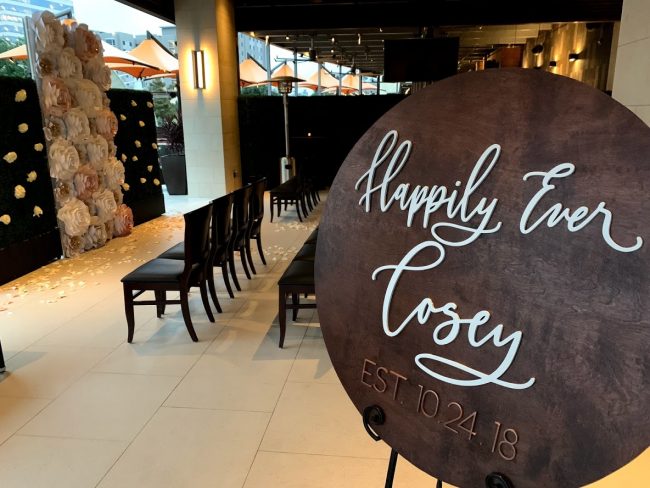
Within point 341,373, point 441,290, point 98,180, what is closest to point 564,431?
point 441,290

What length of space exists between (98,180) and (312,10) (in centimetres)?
544

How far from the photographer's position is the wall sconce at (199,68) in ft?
28.9

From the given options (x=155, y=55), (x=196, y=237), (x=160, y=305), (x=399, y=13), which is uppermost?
(x=399, y=13)

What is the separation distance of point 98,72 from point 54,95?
2.85 ft

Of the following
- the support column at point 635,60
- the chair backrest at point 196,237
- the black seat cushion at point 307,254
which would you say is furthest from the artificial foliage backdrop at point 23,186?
the support column at point 635,60

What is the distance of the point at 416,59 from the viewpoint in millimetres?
7215

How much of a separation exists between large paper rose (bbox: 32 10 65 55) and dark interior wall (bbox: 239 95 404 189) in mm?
5234

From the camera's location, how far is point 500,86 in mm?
955

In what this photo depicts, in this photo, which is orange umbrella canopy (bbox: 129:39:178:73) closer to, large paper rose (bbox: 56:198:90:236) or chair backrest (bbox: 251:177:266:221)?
large paper rose (bbox: 56:198:90:236)

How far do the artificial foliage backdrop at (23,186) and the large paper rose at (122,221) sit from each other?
92 centimetres

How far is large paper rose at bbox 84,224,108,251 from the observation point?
5.79m

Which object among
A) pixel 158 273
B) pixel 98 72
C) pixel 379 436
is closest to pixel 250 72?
pixel 98 72

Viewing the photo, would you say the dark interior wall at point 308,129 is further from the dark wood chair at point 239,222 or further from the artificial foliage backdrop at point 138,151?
the dark wood chair at point 239,222

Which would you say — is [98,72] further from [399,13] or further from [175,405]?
[399,13]
